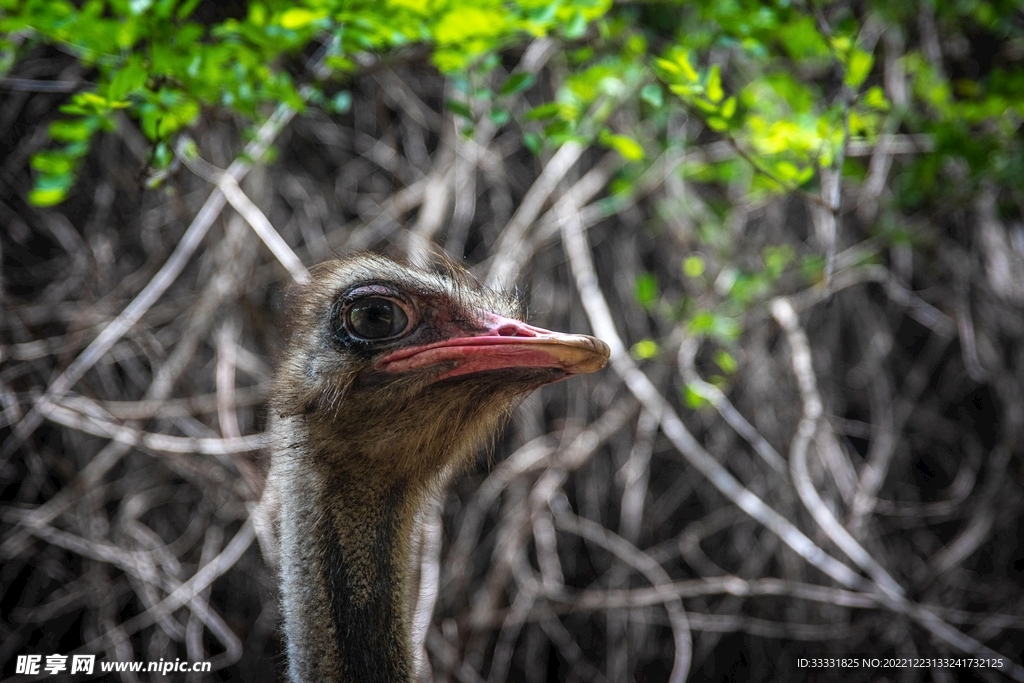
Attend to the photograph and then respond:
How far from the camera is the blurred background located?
7.11 ft

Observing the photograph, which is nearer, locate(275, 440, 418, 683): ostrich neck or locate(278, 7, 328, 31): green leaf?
locate(275, 440, 418, 683): ostrich neck

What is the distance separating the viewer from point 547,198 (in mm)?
2811

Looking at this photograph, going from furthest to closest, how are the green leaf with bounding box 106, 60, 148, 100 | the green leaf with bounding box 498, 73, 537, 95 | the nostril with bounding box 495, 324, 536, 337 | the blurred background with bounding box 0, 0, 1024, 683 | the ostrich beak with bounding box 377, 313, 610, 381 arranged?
the blurred background with bounding box 0, 0, 1024, 683
the green leaf with bounding box 498, 73, 537, 95
the green leaf with bounding box 106, 60, 148, 100
the nostril with bounding box 495, 324, 536, 337
the ostrich beak with bounding box 377, 313, 610, 381

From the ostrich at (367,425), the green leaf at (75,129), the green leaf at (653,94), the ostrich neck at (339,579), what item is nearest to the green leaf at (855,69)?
the green leaf at (653,94)

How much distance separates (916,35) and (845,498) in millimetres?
1780

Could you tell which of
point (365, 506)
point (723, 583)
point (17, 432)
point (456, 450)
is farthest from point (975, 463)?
point (17, 432)

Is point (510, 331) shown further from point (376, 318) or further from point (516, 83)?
point (516, 83)

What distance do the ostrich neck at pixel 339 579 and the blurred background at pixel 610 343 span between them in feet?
2.51

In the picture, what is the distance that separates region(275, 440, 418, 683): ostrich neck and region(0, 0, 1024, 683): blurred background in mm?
765

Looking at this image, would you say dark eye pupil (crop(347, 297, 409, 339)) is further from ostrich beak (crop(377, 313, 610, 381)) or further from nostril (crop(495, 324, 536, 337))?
nostril (crop(495, 324, 536, 337))

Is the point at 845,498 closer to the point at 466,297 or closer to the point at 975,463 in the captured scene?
the point at 975,463

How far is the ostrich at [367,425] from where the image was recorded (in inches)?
47.8

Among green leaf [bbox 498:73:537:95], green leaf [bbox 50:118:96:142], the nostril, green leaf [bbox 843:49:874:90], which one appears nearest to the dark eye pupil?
the nostril

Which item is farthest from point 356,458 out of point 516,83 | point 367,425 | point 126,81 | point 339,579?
point 516,83
